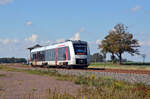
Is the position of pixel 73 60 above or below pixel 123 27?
below

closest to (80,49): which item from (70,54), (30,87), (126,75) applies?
(70,54)

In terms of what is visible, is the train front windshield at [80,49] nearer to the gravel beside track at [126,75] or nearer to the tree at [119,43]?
the gravel beside track at [126,75]

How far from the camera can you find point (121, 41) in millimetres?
65125

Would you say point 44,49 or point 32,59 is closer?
point 44,49

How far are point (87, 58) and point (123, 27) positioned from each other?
3934 cm

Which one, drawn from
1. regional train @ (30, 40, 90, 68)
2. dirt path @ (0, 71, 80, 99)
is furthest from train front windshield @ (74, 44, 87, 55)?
dirt path @ (0, 71, 80, 99)

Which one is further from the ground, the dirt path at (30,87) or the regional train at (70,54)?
the regional train at (70,54)

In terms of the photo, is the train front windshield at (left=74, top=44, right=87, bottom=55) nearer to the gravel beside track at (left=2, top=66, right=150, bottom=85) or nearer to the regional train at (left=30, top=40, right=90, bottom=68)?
the regional train at (left=30, top=40, right=90, bottom=68)

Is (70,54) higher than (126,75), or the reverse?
(70,54)

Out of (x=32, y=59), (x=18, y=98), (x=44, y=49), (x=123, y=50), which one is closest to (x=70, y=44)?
(x=44, y=49)

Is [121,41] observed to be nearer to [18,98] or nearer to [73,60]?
[73,60]

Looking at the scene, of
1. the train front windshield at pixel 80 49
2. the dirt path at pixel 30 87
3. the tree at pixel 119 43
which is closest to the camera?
the dirt path at pixel 30 87

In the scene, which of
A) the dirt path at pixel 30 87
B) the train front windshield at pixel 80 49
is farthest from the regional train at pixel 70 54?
the dirt path at pixel 30 87

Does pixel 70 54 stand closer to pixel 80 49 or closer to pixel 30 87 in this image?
pixel 80 49
